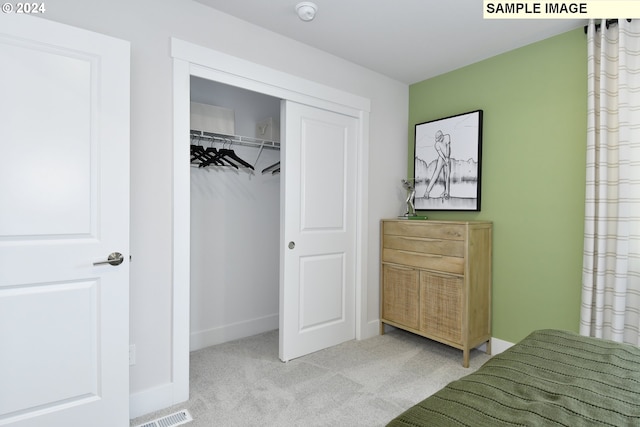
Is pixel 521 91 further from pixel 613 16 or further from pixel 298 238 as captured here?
pixel 298 238

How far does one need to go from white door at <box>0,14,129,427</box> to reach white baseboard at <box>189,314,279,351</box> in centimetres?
112

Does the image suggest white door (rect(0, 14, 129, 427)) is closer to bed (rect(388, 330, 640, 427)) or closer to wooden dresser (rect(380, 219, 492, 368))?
bed (rect(388, 330, 640, 427))

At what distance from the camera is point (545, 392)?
104 centimetres

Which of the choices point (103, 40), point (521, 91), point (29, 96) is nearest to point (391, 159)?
point (521, 91)

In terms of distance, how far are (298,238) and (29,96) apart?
182 cm

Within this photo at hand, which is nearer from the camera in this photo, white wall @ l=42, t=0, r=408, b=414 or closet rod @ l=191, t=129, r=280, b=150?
white wall @ l=42, t=0, r=408, b=414

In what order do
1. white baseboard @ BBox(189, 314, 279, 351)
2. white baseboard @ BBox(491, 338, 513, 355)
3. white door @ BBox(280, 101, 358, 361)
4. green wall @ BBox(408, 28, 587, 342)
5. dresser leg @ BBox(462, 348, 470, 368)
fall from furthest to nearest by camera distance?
white baseboard @ BBox(189, 314, 279, 351) < white baseboard @ BBox(491, 338, 513, 355) < white door @ BBox(280, 101, 358, 361) < dresser leg @ BBox(462, 348, 470, 368) < green wall @ BBox(408, 28, 587, 342)

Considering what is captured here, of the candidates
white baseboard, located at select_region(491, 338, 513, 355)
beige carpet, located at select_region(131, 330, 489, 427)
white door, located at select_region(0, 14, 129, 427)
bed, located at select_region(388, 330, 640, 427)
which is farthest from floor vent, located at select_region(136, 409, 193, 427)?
white baseboard, located at select_region(491, 338, 513, 355)

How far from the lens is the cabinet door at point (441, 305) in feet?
8.67

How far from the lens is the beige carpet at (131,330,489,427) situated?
A: 1957mm

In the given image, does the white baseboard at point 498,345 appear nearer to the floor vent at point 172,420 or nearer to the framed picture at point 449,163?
the framed picture at point 449,163

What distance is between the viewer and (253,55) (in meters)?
2.43


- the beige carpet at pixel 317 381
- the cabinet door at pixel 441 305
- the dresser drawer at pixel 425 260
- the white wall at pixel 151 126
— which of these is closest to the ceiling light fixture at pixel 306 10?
the white wall at pixel 151 126

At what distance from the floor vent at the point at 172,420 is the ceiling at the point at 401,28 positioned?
2520 mm
